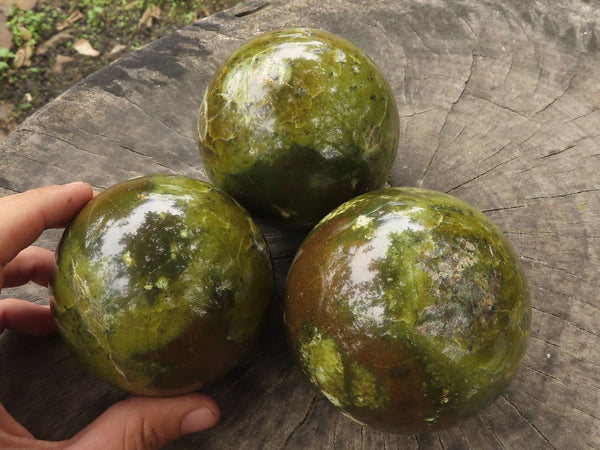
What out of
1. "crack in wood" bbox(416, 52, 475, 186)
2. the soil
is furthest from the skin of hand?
the soil

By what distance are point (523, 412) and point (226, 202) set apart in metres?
0.98

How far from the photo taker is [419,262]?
3.96 ft

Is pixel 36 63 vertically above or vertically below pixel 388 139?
below

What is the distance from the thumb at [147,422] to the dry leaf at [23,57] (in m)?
3.03

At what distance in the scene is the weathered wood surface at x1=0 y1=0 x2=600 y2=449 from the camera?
5.14 ft

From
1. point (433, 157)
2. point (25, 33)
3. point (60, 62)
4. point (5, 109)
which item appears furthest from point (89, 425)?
point (25, 33)

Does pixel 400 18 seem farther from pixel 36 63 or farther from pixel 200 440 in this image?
pixel 36 63

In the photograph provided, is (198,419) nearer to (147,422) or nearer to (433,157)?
(147,422)

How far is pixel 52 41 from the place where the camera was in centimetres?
385

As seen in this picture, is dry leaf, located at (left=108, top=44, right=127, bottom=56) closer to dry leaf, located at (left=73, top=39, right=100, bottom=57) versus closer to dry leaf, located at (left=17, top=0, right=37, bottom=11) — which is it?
dry leaf, located at (left=73, top=39, right=100, bottom=57)

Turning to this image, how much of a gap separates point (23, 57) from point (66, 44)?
0.28m

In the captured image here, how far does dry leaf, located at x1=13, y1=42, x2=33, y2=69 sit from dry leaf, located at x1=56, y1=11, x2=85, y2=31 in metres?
0.27

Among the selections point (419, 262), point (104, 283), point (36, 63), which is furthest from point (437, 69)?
point (36, 63)

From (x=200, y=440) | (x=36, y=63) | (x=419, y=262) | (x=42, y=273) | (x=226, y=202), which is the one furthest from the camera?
(x=36, y=63)
